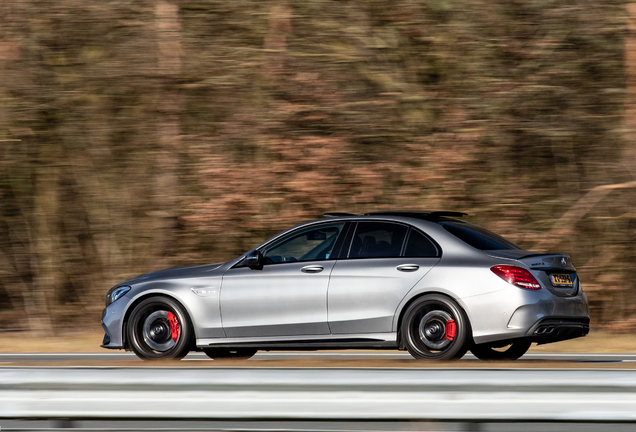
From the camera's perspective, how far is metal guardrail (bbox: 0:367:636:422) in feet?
16.0

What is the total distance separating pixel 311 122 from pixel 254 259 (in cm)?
571

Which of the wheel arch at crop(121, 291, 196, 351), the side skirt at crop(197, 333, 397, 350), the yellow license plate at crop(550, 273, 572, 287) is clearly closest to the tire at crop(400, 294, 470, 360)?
the side skirt at crop(197, 333, 397, 350)

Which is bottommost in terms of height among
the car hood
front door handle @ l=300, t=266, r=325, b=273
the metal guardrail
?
the metal guardrail

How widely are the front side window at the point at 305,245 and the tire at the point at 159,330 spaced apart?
3.32 ft

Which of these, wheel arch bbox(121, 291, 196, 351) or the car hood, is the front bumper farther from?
the car hood

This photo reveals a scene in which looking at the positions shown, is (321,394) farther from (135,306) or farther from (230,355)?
(230,355)

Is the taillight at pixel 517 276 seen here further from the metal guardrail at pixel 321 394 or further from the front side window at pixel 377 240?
the metal guardrail at pixel 321 394

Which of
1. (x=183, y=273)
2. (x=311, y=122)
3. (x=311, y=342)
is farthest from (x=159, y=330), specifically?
(x=311, y=122)

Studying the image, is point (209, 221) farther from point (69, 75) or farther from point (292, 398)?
point (292, 398)

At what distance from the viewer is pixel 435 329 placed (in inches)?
328

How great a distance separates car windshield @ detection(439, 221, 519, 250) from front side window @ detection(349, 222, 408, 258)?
43 centimetres

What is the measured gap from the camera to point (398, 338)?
8430 millimetres

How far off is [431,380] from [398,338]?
11.2 ft

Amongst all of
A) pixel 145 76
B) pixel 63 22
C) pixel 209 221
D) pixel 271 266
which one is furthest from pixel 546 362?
pixel 63 22
